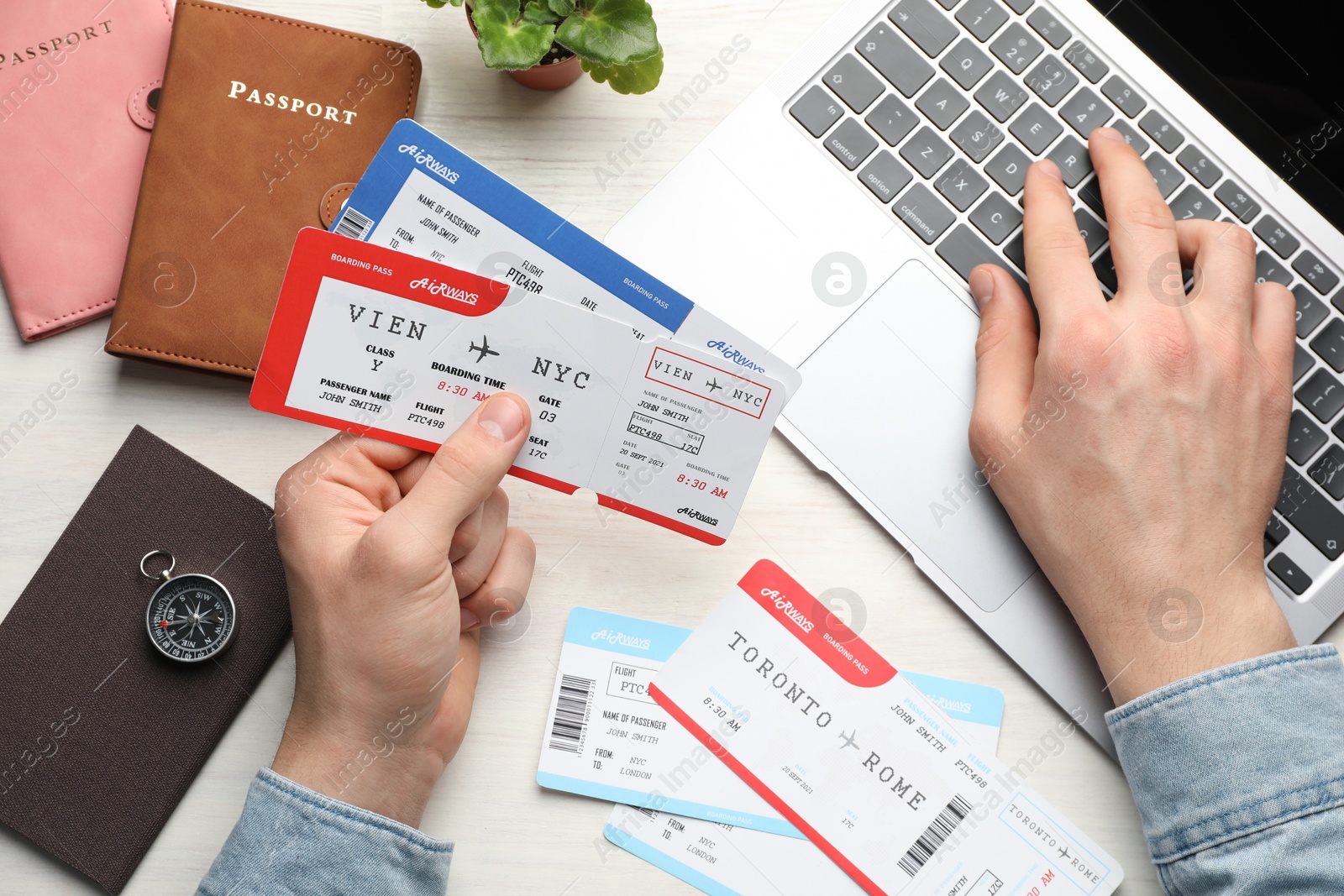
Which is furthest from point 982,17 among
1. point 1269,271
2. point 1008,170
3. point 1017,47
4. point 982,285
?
point 1269,271

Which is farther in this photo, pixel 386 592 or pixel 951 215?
pixel 951 215

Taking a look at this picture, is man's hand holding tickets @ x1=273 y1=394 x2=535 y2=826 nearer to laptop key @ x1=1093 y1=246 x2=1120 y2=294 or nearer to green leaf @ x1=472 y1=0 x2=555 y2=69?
green leaf @ x1=472 y1=0 x2=555 y2=69

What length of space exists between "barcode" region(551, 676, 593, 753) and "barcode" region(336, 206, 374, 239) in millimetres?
440

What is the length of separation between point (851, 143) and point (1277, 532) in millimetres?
521

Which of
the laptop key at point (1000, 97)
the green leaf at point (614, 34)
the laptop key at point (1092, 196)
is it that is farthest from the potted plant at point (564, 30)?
the laptop key at point (1092, 196)

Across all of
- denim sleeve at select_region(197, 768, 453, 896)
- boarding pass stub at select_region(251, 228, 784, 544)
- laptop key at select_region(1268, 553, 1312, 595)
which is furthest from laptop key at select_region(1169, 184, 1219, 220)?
denim sleeve at select_region(197, 768, 453, 896)

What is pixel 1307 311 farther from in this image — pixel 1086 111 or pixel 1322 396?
pixel 1086 111

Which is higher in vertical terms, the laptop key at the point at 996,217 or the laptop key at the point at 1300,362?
the laptop key at the point at 1300,362

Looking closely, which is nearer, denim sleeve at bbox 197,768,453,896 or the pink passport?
denim sleeve at bbox 197,768,453,896

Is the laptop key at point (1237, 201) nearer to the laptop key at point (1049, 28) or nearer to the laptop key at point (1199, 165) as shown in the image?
the laptop key at point (1199, 165)

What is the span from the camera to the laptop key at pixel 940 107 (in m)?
0.87

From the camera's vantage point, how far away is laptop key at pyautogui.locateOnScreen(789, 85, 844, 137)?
0.88 m

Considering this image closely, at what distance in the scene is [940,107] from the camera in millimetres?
871

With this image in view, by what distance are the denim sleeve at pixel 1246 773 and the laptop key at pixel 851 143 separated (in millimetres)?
543
